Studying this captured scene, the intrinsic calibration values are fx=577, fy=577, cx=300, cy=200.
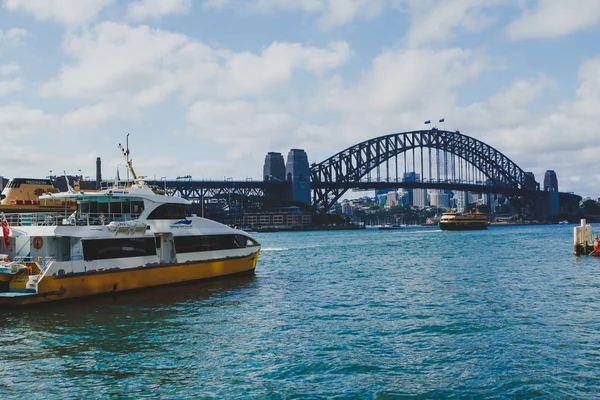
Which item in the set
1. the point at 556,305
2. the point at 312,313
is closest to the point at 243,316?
the point at 312,313

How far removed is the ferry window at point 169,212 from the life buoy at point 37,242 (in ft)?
16.0

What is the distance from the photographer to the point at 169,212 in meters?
27.3

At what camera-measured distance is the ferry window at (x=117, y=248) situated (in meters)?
22.8

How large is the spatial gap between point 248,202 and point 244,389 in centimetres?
16642

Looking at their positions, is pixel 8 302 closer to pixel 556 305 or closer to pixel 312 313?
pixel 312 313

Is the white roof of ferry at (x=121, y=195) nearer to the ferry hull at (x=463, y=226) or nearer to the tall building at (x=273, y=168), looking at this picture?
the ferry hull at (x=463, y=226)

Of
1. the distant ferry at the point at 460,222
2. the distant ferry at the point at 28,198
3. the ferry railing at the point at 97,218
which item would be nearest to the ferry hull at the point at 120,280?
the ferry railing at the point at 97,218

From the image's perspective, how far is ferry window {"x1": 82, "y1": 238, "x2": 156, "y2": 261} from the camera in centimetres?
2284

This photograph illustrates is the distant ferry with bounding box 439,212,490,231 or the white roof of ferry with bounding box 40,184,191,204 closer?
the white roof of ferry with bounding box 40,184,191,204

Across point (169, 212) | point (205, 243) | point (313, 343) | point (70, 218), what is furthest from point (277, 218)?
point (313, 343)

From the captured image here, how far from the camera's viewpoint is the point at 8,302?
20.5m

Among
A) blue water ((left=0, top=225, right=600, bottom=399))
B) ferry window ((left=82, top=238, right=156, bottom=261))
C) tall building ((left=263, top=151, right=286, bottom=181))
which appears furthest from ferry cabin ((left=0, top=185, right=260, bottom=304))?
tall building ((left=263, top=151, right=286, bottom=181))

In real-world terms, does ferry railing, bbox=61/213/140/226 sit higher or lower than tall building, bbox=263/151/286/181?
lower

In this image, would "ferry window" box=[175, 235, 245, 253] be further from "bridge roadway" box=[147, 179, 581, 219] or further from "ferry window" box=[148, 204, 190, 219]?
"bridge roadway" box=[147, 179, 581, 219]
